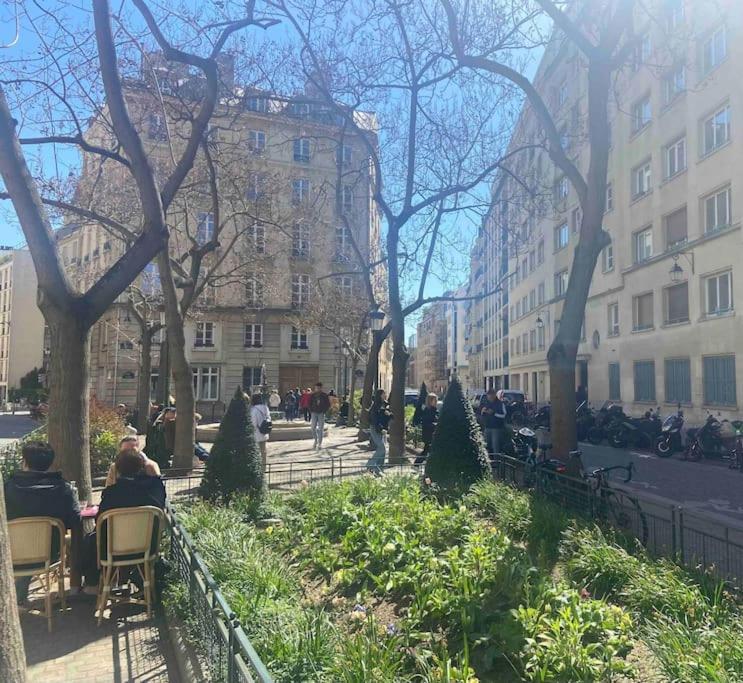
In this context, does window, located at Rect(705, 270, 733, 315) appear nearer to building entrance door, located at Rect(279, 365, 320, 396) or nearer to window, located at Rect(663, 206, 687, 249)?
window, located at Rect(663, 206, 687, 249)

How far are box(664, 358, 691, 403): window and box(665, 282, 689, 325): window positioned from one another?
1508mm

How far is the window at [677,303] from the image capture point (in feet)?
71.2

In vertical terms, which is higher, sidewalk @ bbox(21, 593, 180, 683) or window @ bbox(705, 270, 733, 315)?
window @ bbox(705, 270, 733, 315)

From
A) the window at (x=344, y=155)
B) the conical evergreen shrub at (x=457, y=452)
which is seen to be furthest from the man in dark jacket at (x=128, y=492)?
the window at (x=344, y=155)

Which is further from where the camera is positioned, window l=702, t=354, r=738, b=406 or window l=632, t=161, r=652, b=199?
window l=632, t=161, r=652, b=199

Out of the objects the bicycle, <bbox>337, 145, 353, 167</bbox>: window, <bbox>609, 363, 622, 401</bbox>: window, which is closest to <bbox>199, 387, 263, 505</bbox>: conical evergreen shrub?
the bicycle

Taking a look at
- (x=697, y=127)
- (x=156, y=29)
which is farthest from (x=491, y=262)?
(x=156, y=29)

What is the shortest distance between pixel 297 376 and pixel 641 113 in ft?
82.2

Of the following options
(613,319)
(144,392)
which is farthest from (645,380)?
(144,392)

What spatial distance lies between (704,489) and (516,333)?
3835cm

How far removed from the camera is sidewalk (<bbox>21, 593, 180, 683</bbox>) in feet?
13.5

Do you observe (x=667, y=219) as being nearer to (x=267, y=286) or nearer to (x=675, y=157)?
(x=675, y=157)

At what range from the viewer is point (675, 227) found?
22484mm

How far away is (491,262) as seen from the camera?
63.8 m
